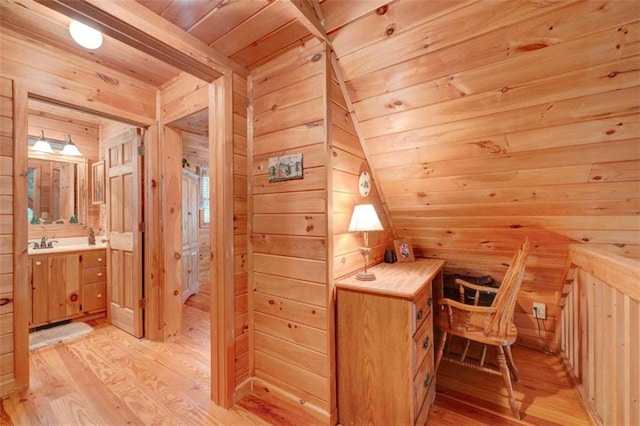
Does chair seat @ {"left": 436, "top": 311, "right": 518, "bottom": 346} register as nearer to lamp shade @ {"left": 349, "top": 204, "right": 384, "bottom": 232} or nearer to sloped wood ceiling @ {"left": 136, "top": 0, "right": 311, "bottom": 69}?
lamp shade @ {"left": 349, "top": 204, "right": 384, "bottom": 232}

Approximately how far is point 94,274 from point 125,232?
0.81 m

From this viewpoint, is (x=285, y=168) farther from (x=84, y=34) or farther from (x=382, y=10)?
(x=84, y=34)

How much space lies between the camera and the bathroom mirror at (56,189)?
3.03m

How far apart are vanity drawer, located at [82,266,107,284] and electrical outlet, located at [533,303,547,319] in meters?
4.51

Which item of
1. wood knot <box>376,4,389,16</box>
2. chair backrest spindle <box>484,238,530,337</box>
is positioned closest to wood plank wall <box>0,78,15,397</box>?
wood knot <box>376,4,389,16</box>

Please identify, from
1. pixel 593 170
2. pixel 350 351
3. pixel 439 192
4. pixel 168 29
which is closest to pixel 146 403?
pixel 350 351

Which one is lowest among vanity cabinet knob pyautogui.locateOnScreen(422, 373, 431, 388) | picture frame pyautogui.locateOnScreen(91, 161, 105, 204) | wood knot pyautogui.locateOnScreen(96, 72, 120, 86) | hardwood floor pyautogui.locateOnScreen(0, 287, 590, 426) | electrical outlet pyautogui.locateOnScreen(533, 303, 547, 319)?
hardwood floor pyautogui.locateOnScreen(0, 287, 590, 426)

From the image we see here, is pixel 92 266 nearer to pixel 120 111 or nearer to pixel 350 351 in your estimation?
pixel 120 111

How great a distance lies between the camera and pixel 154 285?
248cm

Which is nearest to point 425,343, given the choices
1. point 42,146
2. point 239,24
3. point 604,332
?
point 604,332

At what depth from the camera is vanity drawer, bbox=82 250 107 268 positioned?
2909mm

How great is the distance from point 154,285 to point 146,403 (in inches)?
42.3

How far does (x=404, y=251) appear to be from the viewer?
2.25m

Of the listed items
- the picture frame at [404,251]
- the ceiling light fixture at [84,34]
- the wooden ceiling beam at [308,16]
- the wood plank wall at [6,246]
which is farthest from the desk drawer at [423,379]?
the ceiling light fixture at [84,34]
